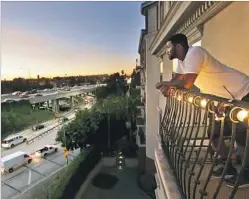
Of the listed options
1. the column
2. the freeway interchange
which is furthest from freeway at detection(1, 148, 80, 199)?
the column

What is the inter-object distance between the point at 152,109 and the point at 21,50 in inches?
189

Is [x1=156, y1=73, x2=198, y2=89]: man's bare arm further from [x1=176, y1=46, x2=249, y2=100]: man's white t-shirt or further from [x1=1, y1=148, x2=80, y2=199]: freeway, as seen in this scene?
[x1=1, y1=148, x2=80, y2=199]: freeway

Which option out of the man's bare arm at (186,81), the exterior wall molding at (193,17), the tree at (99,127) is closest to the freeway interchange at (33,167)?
the tree at (99,127)

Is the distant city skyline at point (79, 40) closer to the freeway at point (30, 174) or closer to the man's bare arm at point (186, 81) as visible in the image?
the freeway at point (30, 174)

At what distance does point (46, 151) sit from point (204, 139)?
1519 cm

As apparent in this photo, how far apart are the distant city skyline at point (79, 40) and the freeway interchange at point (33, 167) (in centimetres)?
305

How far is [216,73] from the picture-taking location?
1722mm

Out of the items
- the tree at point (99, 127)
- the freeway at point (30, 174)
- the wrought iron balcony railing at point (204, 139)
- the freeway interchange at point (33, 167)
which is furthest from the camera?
the tree at point (99, 127)

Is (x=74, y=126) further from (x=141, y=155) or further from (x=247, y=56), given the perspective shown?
(x=247, y=56)

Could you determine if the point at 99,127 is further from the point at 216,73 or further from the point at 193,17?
the point at 216,73

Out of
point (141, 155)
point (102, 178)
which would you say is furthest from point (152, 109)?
point (102, 178)

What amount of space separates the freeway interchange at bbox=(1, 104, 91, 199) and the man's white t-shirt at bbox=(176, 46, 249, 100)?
30.8 ft

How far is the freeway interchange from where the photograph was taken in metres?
11.5

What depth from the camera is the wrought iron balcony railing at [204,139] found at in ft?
3.40
